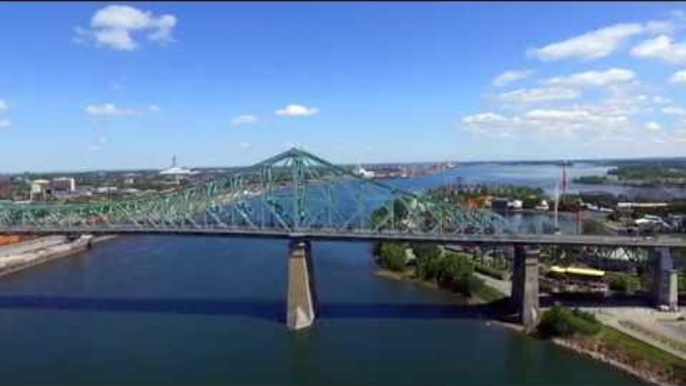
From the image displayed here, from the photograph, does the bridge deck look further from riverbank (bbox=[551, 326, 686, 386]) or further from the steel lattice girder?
riverbank (bbox=[551, 326, 686, 386])

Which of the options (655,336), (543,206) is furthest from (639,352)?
(543,206)

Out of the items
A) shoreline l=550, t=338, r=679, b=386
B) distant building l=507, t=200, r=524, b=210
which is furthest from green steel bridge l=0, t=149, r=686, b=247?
distant building l=507, t=200, r=524, b=210

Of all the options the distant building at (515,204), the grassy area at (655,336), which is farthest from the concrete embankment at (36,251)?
the distant building at (515,204)

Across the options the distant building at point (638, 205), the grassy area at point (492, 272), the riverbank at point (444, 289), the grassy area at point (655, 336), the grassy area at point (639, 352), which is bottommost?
the grassy area at point (639, 352)

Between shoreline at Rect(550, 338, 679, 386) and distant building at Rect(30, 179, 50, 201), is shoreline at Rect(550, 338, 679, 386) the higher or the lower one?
the lower one

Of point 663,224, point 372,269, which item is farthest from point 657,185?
point 372,269

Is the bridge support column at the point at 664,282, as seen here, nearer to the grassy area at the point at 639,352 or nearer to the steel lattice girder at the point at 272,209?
the grassy area at the point at 639,352
